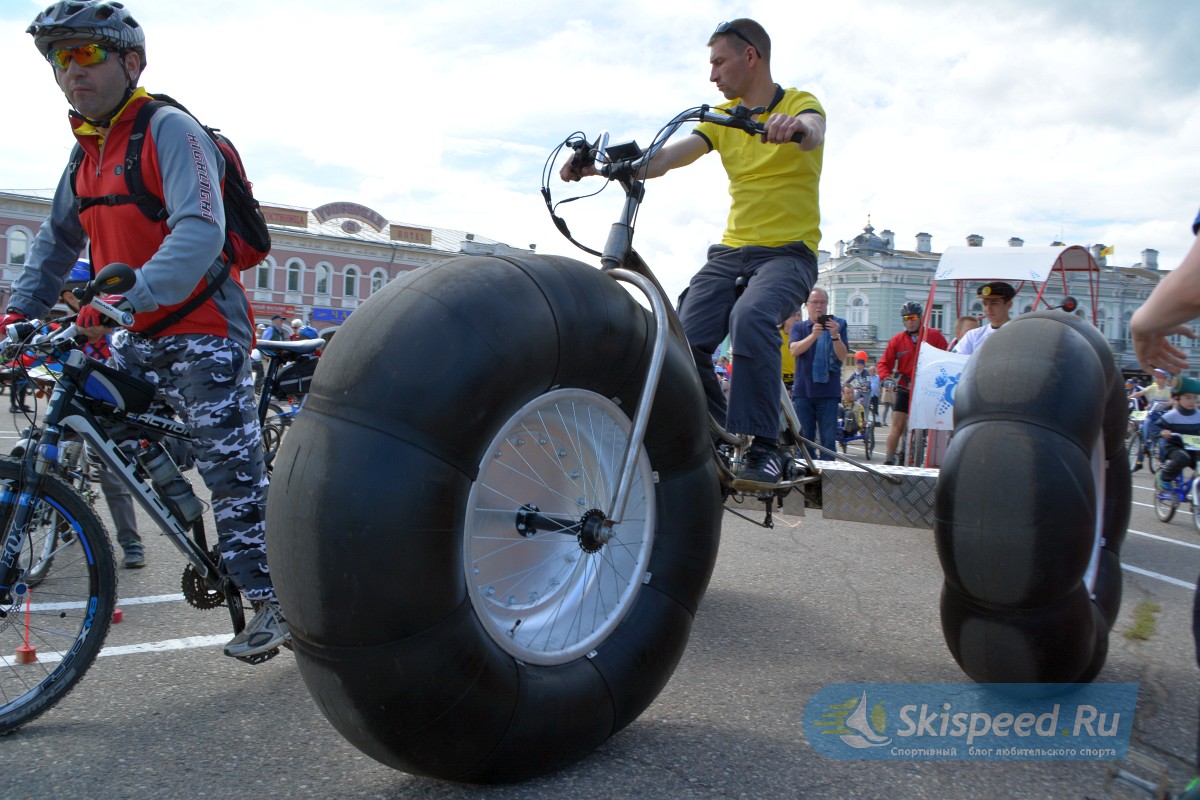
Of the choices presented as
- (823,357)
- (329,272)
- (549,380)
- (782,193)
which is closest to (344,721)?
(549,380)

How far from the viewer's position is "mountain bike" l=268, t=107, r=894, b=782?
6.13 feet

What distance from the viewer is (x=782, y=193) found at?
157 inches

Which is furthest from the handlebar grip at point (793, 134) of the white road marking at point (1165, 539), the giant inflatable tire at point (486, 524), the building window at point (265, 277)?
the building window at point (265, 277)

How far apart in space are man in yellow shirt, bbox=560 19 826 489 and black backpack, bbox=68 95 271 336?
1.51 meters

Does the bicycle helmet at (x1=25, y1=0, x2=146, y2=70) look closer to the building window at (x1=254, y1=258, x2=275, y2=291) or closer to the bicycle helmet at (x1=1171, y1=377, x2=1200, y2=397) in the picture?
the bicycle helmet at (x1=1171, y1=377, x2=1200, y2=397)

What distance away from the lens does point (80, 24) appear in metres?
2.81

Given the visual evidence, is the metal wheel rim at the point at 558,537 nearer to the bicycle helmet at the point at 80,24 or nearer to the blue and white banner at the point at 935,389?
the bicycle helmet at the point at 80,24

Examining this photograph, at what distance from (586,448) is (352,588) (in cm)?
91

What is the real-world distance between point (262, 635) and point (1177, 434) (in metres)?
10.0

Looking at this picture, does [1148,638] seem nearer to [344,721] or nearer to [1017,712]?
[1017,712]

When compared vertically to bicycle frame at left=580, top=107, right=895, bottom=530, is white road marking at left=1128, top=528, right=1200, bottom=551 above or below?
below

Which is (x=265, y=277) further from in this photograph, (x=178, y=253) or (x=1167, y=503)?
(x=178, y=253)

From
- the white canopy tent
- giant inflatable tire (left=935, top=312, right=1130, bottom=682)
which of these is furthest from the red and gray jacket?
the white canopy tent

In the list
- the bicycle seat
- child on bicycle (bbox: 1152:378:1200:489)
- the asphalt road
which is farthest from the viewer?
child on bicycle (bbox: 1152:378:1200:489)
